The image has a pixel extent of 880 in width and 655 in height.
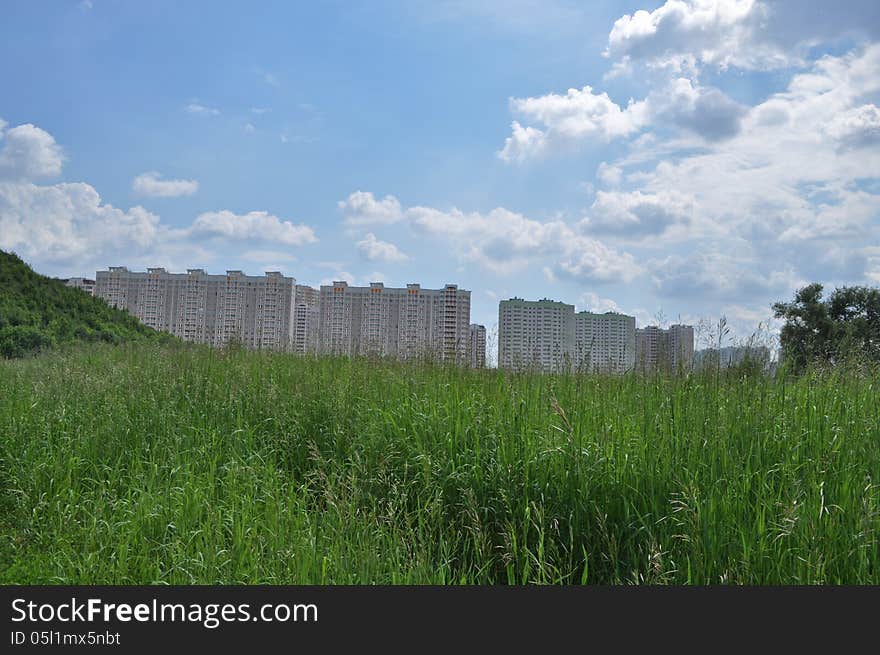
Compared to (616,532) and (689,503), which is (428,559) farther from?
(689,503)

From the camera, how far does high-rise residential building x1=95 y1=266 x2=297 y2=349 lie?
75.2 feet

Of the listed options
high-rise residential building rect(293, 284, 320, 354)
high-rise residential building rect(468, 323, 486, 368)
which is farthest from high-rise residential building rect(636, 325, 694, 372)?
high-rise residential building rect(293, 284, 320, 354)

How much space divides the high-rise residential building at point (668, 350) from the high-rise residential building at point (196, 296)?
17.4 m

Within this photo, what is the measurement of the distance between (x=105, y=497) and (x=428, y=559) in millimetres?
2761

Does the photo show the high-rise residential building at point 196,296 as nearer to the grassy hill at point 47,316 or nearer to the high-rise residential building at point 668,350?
the grassy hill at point 47,316

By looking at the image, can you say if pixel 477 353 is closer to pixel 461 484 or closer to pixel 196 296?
pixel 461 484

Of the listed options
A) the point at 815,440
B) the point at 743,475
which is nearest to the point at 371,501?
the point at 743,475

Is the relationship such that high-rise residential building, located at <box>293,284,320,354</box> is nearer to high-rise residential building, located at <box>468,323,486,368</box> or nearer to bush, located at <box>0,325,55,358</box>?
bush, located at <box>0,325,55,358</box>

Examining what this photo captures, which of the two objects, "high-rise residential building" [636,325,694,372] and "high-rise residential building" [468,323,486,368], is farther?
"high-rise residential building" [468,323,486,368]

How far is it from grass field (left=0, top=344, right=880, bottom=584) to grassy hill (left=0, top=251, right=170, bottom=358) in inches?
417

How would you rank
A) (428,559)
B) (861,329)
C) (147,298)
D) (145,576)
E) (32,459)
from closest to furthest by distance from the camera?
(428,559) < (145,576) < (32,459) < (861,329) < (147,298)

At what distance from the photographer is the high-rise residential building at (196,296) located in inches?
902

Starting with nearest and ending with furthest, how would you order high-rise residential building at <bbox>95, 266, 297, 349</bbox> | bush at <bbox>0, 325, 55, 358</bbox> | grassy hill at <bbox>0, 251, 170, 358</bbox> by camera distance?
bush at <bbox>0, 325, 55, 358</bbox> → grassy hill at <bbox>0, 251, 170, 358</bbox> → high-rise residential building at <bbox>95, 266, 297, 349</bbox>

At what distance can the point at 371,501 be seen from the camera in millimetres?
4164
